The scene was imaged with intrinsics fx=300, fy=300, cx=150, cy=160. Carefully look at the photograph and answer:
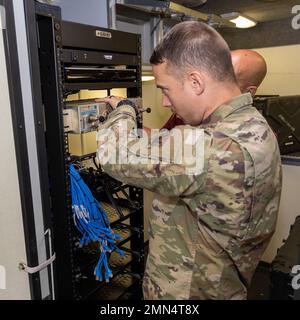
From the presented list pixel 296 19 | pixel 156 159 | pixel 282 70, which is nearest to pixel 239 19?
pixel 296 19

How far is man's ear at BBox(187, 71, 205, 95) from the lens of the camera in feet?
2.74

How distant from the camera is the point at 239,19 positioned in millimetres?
2420

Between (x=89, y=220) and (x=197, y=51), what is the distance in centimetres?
73

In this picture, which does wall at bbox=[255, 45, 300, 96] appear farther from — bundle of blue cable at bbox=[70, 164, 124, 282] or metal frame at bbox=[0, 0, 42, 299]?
metal frame at bbox=[0, 0, 42, 299]

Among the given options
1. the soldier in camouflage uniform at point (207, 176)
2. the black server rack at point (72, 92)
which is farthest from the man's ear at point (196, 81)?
the black server rack at point (72, 92)

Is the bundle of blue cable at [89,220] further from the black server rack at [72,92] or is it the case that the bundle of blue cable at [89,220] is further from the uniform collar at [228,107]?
the uniform collar at [228,107]

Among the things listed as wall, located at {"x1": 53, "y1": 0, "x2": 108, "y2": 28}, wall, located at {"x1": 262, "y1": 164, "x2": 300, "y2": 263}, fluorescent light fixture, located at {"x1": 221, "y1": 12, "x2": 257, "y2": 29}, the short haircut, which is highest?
fluorescent light fixture, located at {"x1": 221, "y1": 12, "x2": 257, "y2": 29}

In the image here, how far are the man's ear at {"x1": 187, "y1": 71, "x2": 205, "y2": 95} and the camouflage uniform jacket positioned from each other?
0.08 metres

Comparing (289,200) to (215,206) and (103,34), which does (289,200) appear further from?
(103,34)

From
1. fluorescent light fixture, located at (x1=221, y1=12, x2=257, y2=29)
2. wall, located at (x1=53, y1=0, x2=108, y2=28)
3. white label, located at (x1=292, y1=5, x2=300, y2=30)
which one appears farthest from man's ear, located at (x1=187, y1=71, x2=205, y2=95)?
white label, located at (x1=292, y1=5, x2=300, y2=30)

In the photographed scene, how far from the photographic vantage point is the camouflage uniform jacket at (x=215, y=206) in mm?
787

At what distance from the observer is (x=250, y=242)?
922 millimetres

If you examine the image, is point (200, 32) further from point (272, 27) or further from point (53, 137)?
point (272, 27)

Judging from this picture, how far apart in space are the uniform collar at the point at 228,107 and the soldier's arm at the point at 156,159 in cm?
9
